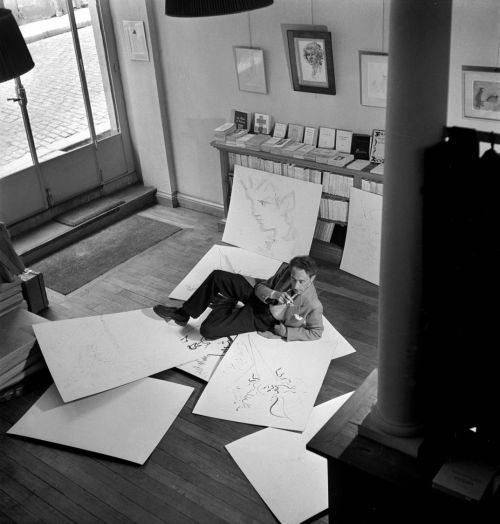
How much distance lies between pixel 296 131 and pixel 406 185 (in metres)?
3.49

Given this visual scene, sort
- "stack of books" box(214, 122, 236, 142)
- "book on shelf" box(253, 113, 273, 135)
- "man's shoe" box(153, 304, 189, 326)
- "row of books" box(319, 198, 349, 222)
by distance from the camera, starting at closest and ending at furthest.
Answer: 1. "man's shoe" box(153, 304, 189, 326)
2. "row of books" box(319, 198, 349, 222)
3. "book on shelf" box(253, 113, 273, 135)
4. "stack of books" box(214, 122, 236, 142)

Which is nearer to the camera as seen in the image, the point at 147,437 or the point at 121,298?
the point at 147,437

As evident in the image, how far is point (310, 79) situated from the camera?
5.60 m

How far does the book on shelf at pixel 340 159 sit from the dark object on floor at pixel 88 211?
2.49 metres

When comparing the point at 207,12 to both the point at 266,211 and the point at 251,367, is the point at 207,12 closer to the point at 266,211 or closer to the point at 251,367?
the point at 251,367

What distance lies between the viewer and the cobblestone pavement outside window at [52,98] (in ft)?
20.5

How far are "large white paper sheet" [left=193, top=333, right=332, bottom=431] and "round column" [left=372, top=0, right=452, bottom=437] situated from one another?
135 centimetres

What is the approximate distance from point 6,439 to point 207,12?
2.85 m

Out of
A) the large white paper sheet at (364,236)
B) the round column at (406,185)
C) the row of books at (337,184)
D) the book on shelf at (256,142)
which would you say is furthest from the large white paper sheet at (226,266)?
the round column at (406,185)

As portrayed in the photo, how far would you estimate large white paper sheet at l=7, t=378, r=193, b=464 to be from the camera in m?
4.08

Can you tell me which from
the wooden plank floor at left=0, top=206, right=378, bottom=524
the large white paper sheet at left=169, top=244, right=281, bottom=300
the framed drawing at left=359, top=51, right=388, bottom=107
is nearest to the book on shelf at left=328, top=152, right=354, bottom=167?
the framed drawing at left=359, top=51, right=388, bottom=107

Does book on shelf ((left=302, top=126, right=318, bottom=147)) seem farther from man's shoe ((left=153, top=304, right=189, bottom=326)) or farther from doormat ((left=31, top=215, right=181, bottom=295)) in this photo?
man's shoe ((left=153, top=304, right=189, bottom=326))

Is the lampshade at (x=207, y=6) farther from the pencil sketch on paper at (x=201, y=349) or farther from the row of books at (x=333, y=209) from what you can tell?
the row of books at (x=333, y=209)

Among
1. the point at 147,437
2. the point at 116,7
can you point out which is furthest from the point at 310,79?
the point at 147,437
